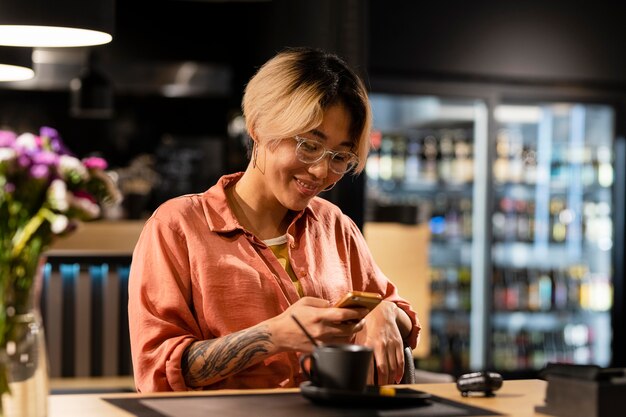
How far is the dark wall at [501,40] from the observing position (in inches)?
276

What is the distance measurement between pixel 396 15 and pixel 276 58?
4600 millimetres

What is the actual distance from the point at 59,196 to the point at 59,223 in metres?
0.04

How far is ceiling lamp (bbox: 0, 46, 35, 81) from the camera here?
3887 mm

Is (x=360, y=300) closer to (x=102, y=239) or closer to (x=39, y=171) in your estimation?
(x=39, y=171)

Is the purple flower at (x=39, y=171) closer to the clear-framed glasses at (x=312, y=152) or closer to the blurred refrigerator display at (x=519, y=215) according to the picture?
the clear-framed glasses at (x=312, y=152)

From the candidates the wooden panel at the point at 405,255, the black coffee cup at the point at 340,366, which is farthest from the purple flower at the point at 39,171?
the wooden panel at the point at 405,255

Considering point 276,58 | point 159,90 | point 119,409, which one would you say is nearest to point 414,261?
point 159,90

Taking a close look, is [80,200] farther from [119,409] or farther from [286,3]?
[286,3]

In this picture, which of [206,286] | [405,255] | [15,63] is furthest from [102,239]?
[206,286]

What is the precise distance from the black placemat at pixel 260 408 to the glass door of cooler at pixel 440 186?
5522 mm

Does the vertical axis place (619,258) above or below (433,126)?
below

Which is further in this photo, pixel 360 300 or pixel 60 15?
pixel 60 15

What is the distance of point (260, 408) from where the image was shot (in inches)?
77.2

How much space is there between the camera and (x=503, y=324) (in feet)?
25.8
